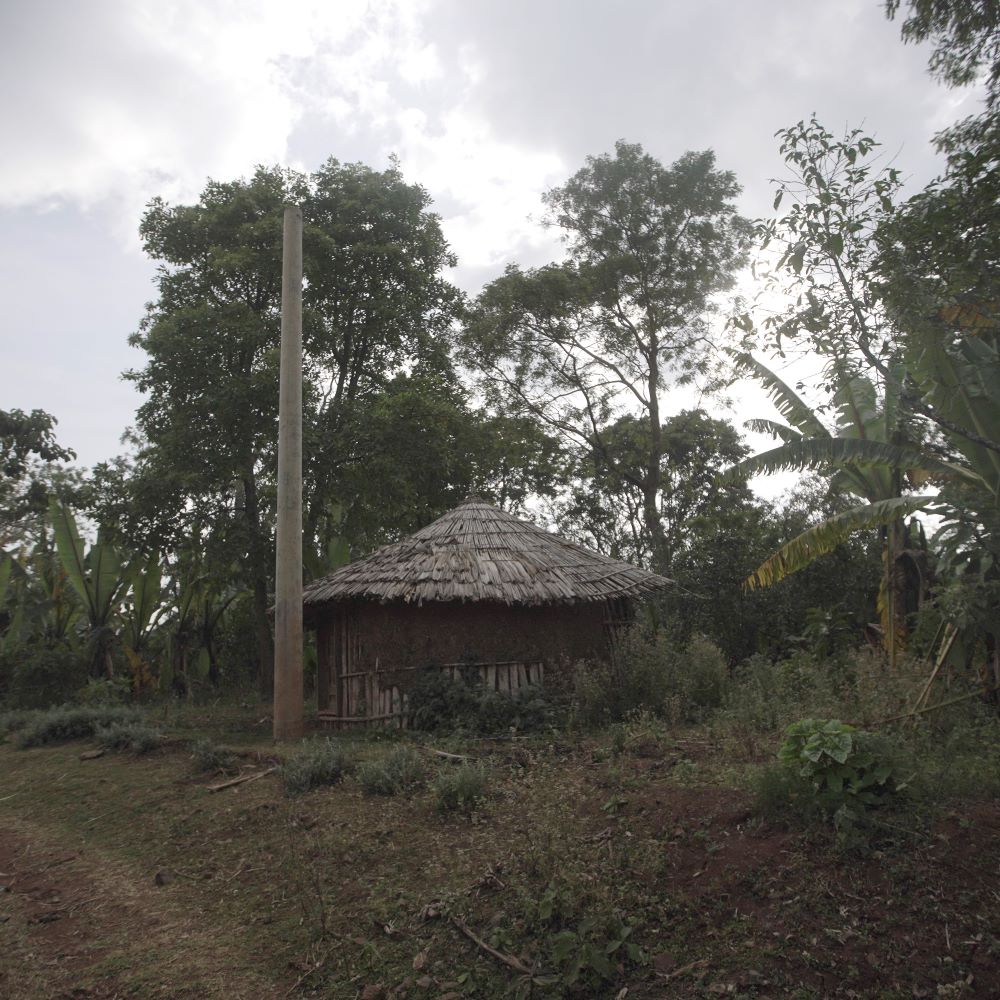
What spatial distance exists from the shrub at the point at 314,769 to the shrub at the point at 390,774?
0.31 metres

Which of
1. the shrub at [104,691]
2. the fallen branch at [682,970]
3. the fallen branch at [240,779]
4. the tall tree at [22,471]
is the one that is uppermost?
the tall tree at [22,471]

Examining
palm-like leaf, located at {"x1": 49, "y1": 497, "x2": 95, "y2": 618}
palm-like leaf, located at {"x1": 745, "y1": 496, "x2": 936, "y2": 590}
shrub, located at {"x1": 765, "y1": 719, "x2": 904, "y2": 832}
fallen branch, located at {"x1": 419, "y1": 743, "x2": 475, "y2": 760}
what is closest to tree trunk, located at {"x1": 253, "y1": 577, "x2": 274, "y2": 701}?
palm-like leaf, located at {"x1": 49, "y1": 497, "x2": 95, "y2": 618}

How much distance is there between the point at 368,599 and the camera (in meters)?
10.0

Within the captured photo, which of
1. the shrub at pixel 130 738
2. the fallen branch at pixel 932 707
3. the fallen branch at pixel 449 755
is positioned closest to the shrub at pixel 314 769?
the fallen branch at pixel 449 755

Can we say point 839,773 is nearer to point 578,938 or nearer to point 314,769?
point 578,938

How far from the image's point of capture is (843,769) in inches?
181

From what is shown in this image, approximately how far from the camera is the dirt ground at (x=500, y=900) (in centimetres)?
365

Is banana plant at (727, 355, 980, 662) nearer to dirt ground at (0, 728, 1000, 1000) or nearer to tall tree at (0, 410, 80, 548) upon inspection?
dirt ground at (0, 728, 1000, 1000)

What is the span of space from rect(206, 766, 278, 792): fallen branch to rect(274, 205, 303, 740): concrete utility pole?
132 cm

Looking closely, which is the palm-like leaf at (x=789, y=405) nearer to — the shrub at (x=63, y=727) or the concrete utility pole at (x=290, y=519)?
the concrete utility pole at (x=290, y=519)

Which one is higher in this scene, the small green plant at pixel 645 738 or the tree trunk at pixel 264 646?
the tree trunk at pixel 264 646

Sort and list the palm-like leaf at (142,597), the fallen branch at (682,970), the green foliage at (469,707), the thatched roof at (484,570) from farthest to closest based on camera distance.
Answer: the palm-like leaf at (142,597) → the thatched roof at (484,570) → the green foliage at (469,707) → the fallen branch at (682,970)

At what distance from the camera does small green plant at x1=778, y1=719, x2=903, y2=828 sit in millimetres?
4484

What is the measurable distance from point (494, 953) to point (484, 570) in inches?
245
